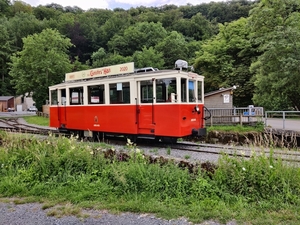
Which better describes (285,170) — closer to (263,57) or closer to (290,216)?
(290,216)

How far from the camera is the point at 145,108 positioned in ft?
32.5

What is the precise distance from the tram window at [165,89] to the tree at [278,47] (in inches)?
414

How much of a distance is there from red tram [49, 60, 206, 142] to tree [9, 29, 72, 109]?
22.5m

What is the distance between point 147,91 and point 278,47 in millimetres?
11545

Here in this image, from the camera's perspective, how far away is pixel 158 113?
9.60m

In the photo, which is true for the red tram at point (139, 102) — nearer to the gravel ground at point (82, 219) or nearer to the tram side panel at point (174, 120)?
the tram side panel at point (174, 120)

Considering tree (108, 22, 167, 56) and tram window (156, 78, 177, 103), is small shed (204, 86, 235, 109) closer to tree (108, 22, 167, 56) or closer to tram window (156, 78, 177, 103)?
tram window (156, 78, 177, 103)

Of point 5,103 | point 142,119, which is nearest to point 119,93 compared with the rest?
point 142,119

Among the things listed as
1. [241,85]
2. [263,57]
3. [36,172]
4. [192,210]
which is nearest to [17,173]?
[36,172]

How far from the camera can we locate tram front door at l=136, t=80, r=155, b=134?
32.2 ft

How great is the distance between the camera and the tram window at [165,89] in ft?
30.8

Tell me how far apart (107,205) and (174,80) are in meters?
5.96

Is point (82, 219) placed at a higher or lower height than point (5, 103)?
lower

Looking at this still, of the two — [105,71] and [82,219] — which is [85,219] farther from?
[105,71]
